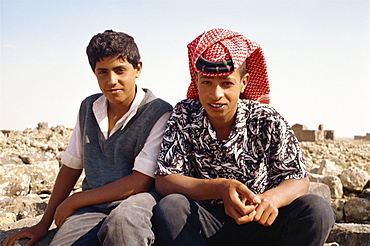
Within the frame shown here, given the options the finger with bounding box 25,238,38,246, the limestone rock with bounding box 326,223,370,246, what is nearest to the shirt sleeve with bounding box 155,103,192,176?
the finger with bounding box 25,238,38,246

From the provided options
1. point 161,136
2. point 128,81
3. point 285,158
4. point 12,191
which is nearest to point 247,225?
point 285,158

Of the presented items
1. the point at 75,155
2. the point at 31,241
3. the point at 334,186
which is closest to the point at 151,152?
the point at 75,155

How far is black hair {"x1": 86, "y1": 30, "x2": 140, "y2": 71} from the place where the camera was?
9.16 ft

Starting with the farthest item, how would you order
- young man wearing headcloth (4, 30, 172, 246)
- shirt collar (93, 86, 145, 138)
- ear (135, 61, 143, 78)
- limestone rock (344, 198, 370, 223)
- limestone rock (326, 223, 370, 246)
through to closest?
limestone rock (344, 198, 370, 223)
limestone rock (326, 223, 370, 246)
ear (135, 61, 143, 78)
shirt collar (93, 86, 145, 138)
young man wearing headcloth (4, 30, 172, 246)

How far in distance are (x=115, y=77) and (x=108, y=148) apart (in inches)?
19.7

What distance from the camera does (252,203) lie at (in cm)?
223

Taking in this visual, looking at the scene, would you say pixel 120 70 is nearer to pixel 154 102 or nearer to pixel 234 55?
pixel 154 102

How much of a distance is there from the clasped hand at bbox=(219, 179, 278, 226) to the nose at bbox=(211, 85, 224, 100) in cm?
56

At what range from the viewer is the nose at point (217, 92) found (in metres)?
2.54

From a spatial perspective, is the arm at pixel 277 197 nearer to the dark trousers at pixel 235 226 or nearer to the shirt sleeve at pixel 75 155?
the dark trousers at pixel 235 226

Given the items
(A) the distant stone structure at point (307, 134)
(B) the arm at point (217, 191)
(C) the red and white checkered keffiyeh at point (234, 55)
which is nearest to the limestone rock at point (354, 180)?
(C) the red and white checkered keffiyeh at point (234, 55)

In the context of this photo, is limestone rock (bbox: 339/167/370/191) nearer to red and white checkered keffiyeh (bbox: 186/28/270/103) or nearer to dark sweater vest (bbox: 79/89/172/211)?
red and white checkered keffiyeh (bbox: 186/28/270/103)

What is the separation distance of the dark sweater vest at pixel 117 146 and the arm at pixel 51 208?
21 cm

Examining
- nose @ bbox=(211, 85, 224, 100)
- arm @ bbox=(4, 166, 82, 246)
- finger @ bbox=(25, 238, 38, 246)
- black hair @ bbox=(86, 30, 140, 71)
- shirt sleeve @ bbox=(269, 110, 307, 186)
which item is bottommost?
finger @ bbox=(25, 238, 38, 246)
